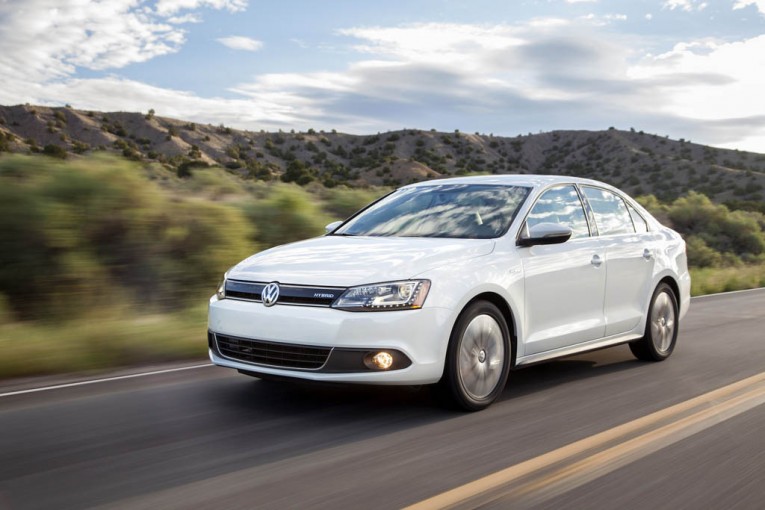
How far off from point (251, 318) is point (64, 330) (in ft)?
11.7

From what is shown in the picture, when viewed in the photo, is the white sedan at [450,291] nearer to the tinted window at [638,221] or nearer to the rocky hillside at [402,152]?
the tinted window at [638,221]

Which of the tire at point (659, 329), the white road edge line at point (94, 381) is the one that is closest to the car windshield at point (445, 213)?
the white road edge line at point (94, 381)

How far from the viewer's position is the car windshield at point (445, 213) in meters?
6.48

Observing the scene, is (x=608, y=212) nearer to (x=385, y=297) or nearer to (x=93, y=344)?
(x=385, y=297)

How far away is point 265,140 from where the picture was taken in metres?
63.9

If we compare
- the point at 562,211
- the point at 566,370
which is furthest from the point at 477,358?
the point at 566,370

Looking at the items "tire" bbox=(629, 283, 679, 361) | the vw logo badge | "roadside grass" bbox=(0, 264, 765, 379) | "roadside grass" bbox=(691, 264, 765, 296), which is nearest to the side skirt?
"tire" bbox=(629, 283, 679, 361)

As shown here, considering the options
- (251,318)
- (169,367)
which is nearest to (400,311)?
(251,318)

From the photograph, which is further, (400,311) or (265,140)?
(265,140)

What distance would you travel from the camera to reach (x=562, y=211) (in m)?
7.05

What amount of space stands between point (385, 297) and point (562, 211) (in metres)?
2.27

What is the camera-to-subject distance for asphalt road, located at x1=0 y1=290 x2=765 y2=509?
420 centimetres

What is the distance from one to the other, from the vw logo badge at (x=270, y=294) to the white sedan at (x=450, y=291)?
0.04 ft

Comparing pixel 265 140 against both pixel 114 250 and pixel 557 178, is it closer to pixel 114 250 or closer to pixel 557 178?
pixel 114 250
